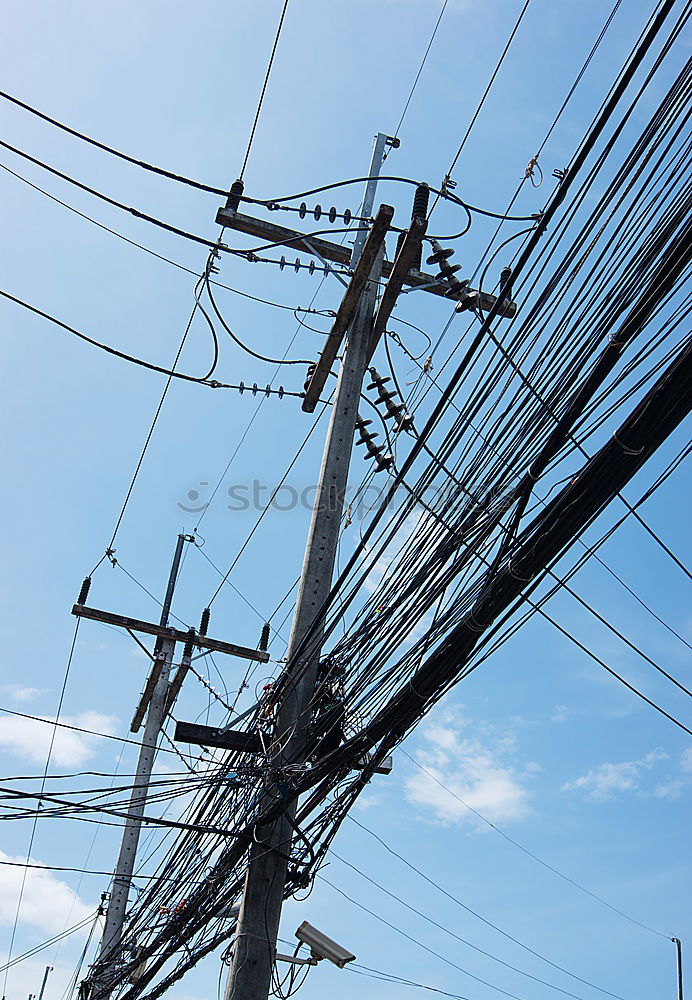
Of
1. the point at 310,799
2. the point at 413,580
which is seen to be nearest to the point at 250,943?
the point at 310,799

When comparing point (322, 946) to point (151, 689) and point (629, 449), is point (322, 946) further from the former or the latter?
point (151, 689)

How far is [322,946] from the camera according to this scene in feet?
23.8

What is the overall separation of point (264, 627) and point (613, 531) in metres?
8.52

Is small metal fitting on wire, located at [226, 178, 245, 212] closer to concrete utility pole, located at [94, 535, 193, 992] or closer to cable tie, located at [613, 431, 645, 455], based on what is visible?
cable tie, located at [613, 431, 645, 455]

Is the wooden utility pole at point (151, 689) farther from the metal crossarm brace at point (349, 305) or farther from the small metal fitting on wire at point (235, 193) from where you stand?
the small metal fitting on wire at point (235, 193)

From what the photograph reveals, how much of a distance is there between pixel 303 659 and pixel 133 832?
7.97 m

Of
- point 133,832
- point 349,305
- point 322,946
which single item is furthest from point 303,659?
point 133,832

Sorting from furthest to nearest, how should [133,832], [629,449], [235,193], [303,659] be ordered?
[133,832], [235,193], [303,659], [629,449]

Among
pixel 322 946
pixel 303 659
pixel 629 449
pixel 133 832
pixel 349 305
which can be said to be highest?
pixel 349 305

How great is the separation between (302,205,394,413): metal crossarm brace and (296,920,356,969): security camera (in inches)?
181

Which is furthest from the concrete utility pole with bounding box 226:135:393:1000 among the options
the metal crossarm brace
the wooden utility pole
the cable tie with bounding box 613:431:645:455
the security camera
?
the wooden utility pole

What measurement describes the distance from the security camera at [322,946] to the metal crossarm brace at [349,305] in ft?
15.1

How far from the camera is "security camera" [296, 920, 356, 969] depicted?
7.19 meters

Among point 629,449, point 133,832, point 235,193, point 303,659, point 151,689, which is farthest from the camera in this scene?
point 151,689
